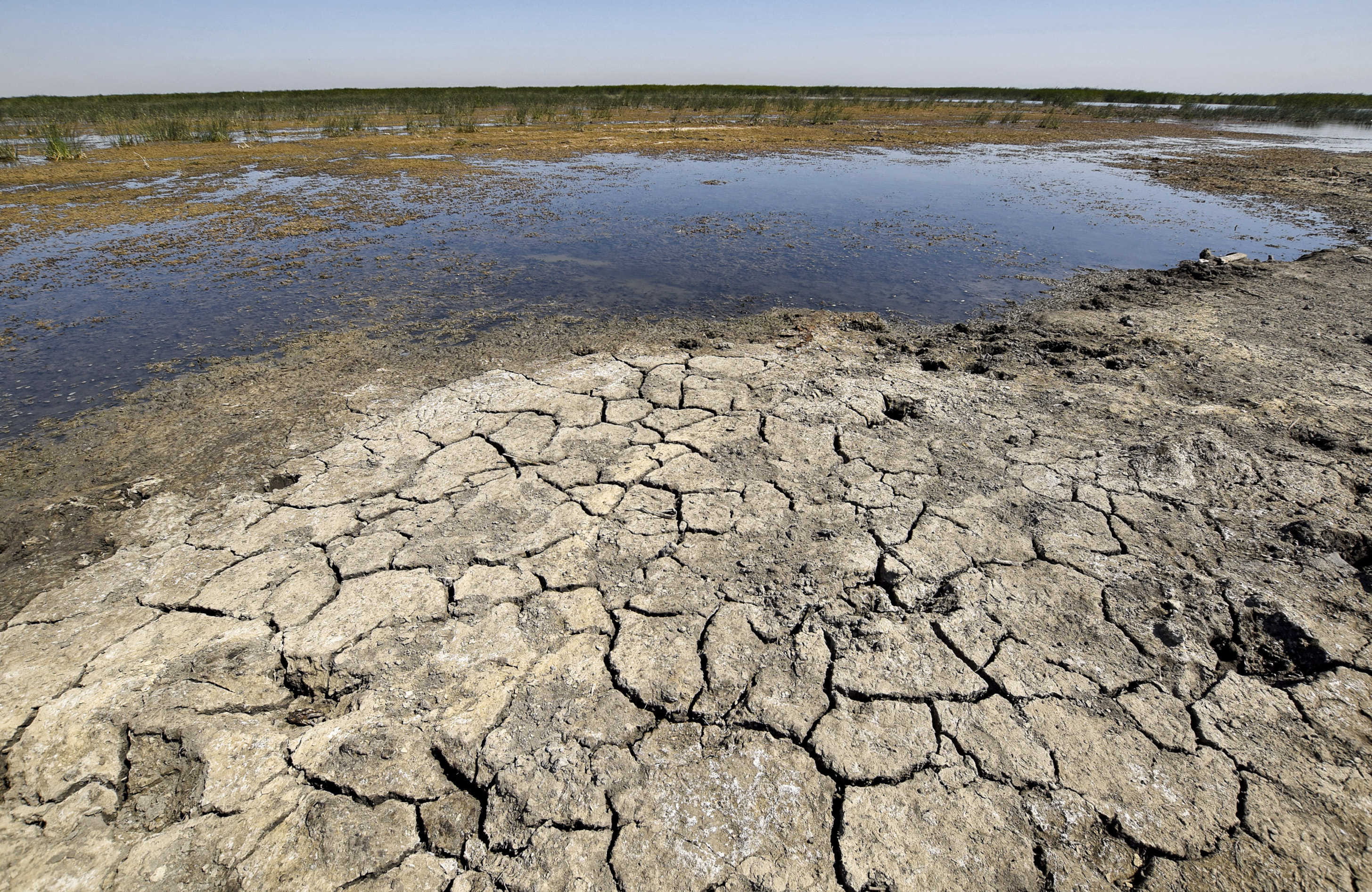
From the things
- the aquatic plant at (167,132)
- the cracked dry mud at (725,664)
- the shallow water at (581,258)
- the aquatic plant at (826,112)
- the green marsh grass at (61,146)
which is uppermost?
the aquatic plant at (826,112)

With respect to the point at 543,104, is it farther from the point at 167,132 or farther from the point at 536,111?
the point at 167,132

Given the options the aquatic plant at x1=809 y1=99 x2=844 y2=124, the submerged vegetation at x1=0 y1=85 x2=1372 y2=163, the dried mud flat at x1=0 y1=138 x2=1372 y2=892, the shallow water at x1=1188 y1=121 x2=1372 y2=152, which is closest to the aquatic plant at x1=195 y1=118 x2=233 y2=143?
the submerged vegetation at x1=0 y1=85 x2=1372 y2=163

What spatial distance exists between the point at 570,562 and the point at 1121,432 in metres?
3.55

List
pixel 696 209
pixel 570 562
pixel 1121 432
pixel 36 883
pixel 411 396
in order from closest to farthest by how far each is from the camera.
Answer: pixel 36 883 < pixel 570 562 < pixel 1121 432 < pixel 411 396 < pixel 696 209

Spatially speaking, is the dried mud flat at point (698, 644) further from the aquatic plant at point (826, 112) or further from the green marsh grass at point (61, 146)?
the aquatic plant at point (826, 112)

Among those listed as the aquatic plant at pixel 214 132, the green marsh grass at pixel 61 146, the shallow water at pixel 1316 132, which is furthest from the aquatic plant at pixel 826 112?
the green marsh grass at pixel 61 146

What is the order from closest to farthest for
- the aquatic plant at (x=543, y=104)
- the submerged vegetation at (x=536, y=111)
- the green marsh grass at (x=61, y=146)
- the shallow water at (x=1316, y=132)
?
the green marsh grass at (x=61, y=146) < the shallow water at (x=1316, y=132) < the submerged vegetation at (x=536, y=111) < the aquatic plant at (x=543, y=104)

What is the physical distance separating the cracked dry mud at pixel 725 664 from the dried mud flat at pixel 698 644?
13 millimetres

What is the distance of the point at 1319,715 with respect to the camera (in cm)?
204

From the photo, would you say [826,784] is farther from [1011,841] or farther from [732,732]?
[1011,841]

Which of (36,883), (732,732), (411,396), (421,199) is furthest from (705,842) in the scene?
(421,199)

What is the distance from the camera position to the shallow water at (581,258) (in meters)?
5.36

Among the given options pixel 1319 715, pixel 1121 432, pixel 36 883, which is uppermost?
pixel 1121 432

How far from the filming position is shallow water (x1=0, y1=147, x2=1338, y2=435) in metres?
5.36
